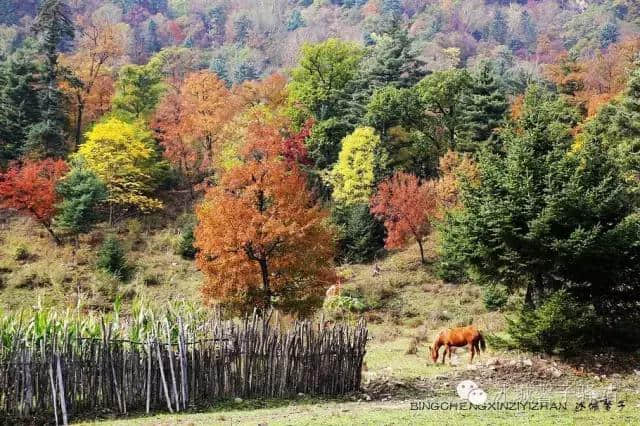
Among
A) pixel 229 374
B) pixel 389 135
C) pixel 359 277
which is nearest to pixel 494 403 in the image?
pixel 229 374

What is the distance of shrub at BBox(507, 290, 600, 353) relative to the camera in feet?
44.2

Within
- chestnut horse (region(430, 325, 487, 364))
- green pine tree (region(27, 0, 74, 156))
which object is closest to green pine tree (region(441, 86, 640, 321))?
chestnut horse (region(430, 325, 487, 364))

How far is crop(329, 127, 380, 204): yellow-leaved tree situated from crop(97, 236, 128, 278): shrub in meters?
13.1

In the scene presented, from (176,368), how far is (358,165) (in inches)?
1000

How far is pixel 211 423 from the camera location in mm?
9016

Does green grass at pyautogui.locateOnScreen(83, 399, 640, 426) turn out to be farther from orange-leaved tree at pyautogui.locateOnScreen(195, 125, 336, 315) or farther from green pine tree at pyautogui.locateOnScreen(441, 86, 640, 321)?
orange-leaved tree at pyautogui.locateOnScreen(195, 125, 336, 315)

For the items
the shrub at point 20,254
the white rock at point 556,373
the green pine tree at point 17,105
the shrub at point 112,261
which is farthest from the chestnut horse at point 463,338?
the green pine tree at point 17,105

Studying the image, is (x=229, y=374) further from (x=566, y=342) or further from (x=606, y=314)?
(x=606, y=314)

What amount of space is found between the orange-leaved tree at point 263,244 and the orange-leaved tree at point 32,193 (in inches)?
664

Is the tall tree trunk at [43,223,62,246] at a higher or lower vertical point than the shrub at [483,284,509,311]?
higher

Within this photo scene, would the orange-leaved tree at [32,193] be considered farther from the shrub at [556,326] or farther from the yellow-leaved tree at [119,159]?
the shrub at [556,326]

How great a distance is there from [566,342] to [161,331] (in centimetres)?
919

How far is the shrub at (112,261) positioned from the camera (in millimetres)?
31500

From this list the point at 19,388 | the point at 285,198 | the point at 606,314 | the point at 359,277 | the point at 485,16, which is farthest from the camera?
the point at 485,16
